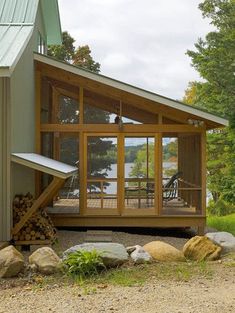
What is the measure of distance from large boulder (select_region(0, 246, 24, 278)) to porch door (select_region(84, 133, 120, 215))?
425cm

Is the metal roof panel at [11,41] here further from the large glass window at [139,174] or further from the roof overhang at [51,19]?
the roof overhang at [51,19]

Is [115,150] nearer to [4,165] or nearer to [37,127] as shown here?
[37,127]

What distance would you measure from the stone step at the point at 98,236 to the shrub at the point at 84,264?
299 centimetres

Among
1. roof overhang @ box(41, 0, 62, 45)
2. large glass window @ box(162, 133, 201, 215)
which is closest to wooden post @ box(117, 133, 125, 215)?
large glass window @ box(162, 133, 201, 215)

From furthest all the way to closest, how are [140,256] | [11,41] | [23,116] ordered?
[23,116]
[11,41]
[140,256]

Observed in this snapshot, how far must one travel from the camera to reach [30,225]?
9008 mm

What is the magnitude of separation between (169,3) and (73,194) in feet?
38.2

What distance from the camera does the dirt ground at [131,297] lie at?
487 cm

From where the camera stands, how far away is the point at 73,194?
10680 millimetres

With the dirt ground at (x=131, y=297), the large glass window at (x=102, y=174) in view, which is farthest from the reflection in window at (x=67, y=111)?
the dirt ground at (x=131, y=297)

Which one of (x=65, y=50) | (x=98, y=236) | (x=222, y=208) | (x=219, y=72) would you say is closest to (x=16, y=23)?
(x=98, y=236)

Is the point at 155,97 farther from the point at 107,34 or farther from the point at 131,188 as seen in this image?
the point at 107,34

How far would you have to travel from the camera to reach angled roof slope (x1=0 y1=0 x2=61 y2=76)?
7.98 meters

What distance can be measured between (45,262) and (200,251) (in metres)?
2.57
